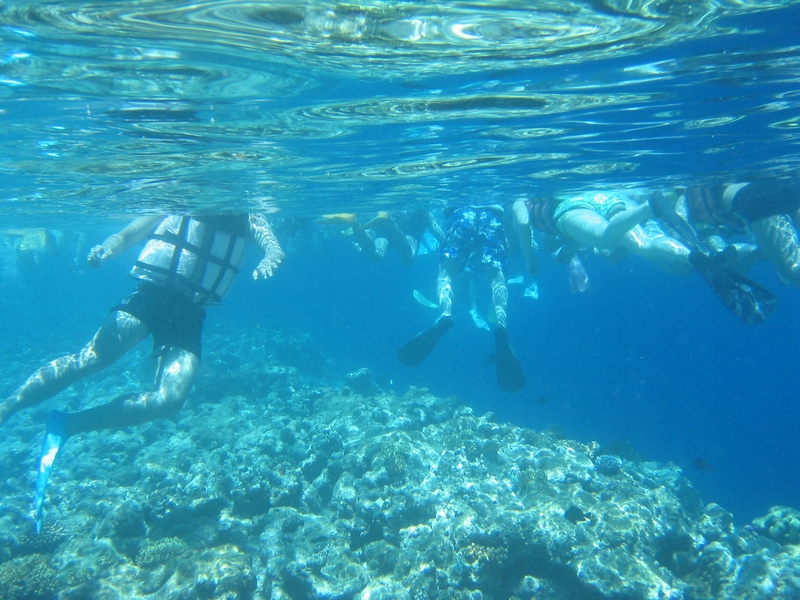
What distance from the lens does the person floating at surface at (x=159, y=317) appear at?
7074 mm

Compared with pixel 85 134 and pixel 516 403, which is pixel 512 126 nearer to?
pixel 85 134

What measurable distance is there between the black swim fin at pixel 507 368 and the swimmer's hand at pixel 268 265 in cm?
543

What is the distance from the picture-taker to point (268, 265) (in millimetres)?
7645

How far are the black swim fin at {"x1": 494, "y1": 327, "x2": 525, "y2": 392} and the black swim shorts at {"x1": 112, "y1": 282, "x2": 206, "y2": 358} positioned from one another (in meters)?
6.61

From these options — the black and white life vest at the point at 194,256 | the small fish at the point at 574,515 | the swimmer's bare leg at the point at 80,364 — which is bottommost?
the small fish at the point at 574,515

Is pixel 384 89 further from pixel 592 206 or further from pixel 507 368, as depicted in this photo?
pixel 592 206

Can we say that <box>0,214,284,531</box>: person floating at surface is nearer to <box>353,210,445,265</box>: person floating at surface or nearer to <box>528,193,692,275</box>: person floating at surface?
<box>528,193,692,275</box>: person floating at surface

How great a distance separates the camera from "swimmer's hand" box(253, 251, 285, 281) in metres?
7.34

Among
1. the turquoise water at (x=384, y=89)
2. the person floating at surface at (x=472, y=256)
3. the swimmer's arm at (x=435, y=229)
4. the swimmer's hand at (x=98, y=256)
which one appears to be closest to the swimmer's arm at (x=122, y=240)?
the swimmer's hand at (x=98, y=256)

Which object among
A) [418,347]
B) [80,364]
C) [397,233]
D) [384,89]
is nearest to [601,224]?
[418,347]

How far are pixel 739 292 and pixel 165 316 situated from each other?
33.4ft

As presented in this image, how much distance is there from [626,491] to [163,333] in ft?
30.6

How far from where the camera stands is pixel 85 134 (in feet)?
23.9

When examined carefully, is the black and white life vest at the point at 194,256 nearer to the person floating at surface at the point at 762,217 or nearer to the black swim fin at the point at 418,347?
the black swim fin at the point at 418,347
